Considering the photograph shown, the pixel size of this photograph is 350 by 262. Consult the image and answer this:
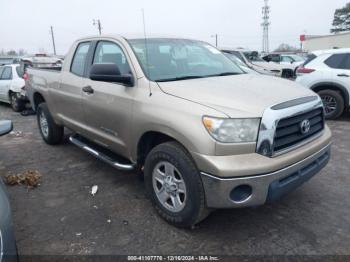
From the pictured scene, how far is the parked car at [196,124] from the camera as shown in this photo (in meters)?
2.60

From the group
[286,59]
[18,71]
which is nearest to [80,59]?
[18,71]

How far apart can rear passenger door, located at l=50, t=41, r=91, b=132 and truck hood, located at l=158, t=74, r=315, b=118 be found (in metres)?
1.67

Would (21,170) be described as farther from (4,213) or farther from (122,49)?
(4,213)

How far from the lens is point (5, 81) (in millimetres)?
10594

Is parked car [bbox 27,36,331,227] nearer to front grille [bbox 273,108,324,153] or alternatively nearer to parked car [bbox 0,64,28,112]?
front grille [bbox 273,108,324,153]

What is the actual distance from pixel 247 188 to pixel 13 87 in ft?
31.3

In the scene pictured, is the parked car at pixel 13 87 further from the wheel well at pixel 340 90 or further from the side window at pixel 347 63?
the side window at pixel 347 63

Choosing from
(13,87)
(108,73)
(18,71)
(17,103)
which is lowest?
(17,103)

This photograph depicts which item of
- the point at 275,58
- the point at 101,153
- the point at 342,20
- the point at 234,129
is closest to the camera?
the point at 234,129

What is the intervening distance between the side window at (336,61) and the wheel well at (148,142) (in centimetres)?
597

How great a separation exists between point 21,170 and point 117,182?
65.2 inches

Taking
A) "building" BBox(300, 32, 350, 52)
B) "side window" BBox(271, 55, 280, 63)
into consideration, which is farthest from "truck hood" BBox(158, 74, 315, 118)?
"building" BBox(300, 32, 350, 52)

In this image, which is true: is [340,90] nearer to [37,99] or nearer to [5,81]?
[37,99]

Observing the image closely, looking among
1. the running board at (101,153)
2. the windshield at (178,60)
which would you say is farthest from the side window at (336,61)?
the running board at (101,153)
